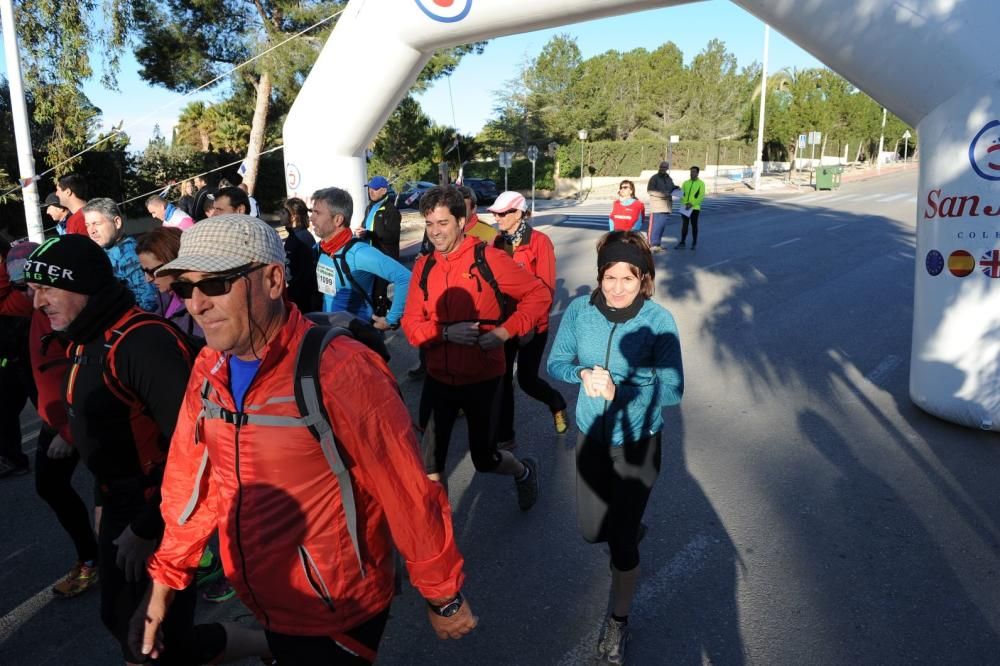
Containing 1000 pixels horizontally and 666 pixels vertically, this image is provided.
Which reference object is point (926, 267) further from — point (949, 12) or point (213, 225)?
point (213, 225)

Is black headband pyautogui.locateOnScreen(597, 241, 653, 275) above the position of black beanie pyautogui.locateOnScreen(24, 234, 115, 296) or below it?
Result: below

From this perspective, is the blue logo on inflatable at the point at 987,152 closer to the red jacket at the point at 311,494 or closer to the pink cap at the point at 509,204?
the pink cap at the point at 509,204

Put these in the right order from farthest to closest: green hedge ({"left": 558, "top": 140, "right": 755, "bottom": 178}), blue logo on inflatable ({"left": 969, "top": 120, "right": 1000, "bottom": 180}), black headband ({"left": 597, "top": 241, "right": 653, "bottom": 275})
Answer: green hedge ({"left": 558, "top": 140, "right": 755, "bottom": 178}), blue logo on inflatable ({"left": 969, "top": 120, "right": 1000, "bottom": 180}), black headband ({"left": 597, "top": 241, "right": 653, "bottom": 275})

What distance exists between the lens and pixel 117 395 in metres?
2.30

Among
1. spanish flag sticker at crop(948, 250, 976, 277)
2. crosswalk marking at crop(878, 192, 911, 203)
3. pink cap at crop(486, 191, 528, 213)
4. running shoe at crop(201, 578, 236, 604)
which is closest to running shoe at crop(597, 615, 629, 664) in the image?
running shoe at crop(201, 578, 236, 604)

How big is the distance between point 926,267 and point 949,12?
1.77 metres

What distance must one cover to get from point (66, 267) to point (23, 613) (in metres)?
2.06

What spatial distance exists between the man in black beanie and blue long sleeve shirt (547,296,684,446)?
1.56 metres

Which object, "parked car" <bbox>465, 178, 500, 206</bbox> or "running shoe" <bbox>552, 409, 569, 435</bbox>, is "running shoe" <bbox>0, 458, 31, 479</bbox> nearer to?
"running shoe" <bbox>552, 409, 569, 435</bbox>

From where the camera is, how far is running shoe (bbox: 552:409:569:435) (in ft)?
17.4

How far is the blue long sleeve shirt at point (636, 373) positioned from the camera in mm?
2814

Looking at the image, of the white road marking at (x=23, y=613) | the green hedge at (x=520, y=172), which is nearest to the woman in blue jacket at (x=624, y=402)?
the white road marking at (x=23, y=613)

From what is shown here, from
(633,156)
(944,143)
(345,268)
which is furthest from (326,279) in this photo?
(633,156)

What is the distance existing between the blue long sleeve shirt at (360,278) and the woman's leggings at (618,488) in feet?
5.54
